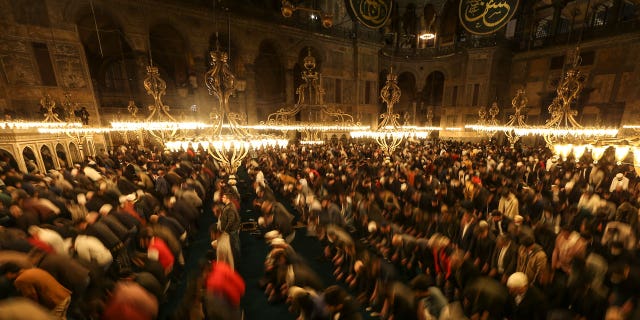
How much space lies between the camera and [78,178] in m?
6.77

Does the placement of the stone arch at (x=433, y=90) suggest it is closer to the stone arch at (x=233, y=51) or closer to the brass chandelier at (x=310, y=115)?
the brass chandelier at (x=310, y=115)

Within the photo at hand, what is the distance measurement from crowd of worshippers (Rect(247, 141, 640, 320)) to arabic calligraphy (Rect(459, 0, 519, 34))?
548 cm

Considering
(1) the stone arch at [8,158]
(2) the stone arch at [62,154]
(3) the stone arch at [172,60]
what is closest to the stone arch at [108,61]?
(3) the stone arch at [172,60]

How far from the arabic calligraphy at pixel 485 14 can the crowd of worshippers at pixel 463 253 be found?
5.48 meters

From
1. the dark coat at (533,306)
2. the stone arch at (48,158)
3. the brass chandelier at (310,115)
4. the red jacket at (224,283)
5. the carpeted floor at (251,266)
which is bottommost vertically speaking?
the carpeted floor at (251,266)

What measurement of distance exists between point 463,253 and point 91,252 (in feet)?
16.7

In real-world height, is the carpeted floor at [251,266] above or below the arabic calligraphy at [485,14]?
below

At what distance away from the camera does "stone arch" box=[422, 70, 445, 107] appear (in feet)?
82.7

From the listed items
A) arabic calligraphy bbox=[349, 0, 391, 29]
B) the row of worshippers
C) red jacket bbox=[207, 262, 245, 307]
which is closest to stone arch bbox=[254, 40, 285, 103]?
arabic calligraphy bbox=[349, 0, 391, 29]

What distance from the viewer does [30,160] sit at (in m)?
9.45

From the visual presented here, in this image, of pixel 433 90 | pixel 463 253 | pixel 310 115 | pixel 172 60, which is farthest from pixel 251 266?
pixel 433 90

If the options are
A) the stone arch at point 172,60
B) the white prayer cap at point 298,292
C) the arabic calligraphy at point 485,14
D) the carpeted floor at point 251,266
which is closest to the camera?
the white prayer cap at point 298,292

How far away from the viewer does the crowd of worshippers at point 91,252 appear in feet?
8.79

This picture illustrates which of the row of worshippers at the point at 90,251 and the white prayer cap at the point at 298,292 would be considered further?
the white prayer cap at the point at 298,292
